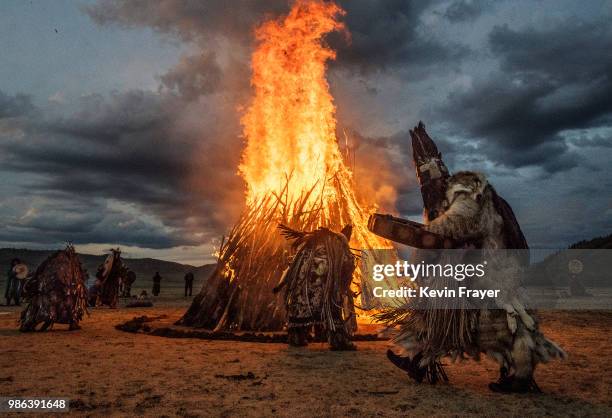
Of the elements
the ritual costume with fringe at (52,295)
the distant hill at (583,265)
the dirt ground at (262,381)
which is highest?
the distant hill at (583,265)

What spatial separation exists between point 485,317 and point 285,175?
778 cm

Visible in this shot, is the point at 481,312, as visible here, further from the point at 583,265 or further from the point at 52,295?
the point at 583,265

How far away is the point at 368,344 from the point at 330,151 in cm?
542

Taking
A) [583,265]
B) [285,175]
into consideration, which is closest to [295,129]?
[285,175]

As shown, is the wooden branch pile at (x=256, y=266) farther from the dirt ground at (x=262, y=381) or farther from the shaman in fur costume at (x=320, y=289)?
the dirt ground at (x=262, y=381)

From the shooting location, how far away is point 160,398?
4773 millimetres

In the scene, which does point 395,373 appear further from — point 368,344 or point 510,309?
point 368,344

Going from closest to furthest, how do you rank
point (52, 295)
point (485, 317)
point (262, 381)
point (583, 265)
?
1. point (485, 317)
2. point (262, 381)
3. point (52, 295)
4. point (583, 265)

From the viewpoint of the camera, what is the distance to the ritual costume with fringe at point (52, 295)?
987cm

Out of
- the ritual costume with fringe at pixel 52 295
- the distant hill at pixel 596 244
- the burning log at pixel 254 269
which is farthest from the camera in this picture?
the distant hill at pixel 596 244

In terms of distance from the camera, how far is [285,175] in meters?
11.7

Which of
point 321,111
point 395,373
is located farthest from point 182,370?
point 321,111

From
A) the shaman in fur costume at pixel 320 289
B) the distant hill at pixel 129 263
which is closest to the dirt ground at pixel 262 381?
the shaman in fur costume at pixel 320 289

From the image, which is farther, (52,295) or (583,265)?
(583,265)
